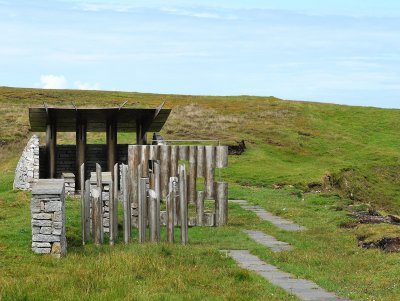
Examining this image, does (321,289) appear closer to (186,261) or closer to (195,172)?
(186,261)

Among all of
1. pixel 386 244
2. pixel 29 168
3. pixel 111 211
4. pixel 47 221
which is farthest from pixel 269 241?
pixel 29 168

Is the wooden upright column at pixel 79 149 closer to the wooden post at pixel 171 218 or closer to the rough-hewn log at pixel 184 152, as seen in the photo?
the rough-hewn log at pixel 184 152

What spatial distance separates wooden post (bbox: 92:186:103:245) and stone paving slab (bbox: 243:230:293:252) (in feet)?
14.3

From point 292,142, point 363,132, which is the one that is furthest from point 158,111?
point 363,132

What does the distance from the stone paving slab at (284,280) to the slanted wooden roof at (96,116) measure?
1436 centimetres

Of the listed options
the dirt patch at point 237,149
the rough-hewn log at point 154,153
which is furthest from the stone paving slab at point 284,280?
the dirt patch at point 237,149

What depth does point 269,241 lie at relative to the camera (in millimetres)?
22125

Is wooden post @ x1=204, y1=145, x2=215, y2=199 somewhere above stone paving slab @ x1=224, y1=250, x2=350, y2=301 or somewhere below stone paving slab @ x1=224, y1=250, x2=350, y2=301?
above

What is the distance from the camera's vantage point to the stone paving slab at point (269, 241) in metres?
20.6

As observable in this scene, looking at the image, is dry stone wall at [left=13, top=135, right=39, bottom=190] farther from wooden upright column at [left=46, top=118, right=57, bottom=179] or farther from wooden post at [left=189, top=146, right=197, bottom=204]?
wooden post at [left=189, top=146, right=197, bottom=204]

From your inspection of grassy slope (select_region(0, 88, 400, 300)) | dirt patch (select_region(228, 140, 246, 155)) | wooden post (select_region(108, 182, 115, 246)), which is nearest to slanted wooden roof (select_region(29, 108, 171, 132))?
grassy slope (select_region(0, 88, 400, 300))

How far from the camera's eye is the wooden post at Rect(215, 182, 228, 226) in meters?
26.3

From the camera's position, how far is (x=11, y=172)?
44.0 metres

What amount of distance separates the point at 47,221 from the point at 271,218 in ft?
40.5
